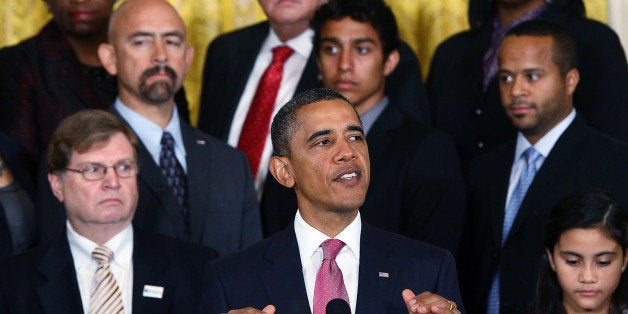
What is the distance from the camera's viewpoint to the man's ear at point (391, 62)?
5.43 m

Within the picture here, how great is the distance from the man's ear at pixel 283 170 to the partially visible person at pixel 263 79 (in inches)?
62.7

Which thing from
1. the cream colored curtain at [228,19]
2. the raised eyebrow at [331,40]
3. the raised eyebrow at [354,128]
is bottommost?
the raised eyebrow at [354,128]

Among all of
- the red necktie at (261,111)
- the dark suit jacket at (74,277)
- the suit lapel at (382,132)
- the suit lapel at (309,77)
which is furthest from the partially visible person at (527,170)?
the dark suit jacket at (74,277)

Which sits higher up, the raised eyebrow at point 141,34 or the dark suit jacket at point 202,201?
the raised eyebrow at point 141,34

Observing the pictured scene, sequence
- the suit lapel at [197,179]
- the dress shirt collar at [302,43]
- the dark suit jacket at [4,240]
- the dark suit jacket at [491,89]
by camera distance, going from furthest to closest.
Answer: the dress shirt collar at [302,43] → the dark suit jacket at [491,89] → the suit lapel at [197,179] → the dark suit jacket at [4,240]

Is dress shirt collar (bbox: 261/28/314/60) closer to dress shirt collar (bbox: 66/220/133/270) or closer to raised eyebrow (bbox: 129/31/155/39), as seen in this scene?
raised eyebrow (bbox: 129/31/155/39)

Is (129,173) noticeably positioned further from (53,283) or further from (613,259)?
(613,259)

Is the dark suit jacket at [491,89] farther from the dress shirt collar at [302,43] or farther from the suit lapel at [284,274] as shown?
the suit lapel at [284,274]

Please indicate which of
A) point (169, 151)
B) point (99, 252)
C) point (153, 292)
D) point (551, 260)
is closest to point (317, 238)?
point (153, 292)

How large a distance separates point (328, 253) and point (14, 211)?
1593mm

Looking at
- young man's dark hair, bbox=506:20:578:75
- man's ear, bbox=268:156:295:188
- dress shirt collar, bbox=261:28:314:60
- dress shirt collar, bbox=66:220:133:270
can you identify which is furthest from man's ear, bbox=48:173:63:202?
young man's dark hair, bbox=506:20:578:75

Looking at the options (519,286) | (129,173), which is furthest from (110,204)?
(519,286)

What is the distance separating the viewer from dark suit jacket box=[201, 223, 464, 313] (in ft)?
11.8

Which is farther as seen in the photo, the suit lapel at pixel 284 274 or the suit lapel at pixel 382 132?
the suit lapel at pixel 382 132
